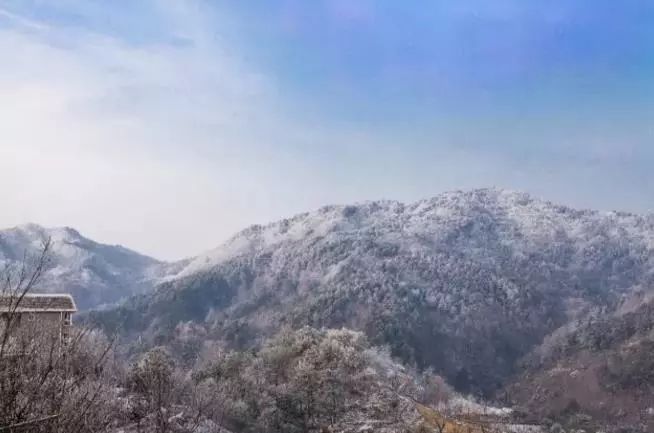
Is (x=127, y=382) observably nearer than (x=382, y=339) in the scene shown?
Yes

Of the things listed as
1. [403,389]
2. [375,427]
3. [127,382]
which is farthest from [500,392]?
[127,382]

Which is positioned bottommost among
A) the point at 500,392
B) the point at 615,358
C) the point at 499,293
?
the point at 500,392

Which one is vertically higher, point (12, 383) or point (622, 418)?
point (12, 383)

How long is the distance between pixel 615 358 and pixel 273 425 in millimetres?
102216

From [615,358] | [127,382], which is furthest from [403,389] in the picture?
[615,358]

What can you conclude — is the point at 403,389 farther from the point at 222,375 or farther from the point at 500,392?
the point at 500,392

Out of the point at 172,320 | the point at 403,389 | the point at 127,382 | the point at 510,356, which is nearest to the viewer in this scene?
the point at 127,382

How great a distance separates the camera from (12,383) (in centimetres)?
544

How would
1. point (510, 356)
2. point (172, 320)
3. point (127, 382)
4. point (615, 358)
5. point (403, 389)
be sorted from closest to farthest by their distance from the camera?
point (127, 382) → point (403, 389) → point (615, 358) → point (510, 356) → point (172, 320)

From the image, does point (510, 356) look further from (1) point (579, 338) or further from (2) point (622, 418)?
(2) point (622, 418)

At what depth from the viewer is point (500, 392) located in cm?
13350

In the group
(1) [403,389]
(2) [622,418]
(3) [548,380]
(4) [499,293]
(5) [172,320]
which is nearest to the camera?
(1) [403,389]

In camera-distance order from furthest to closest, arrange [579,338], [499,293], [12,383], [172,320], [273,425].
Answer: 1. [499,293]
2. [172,320]
3. [579,338]
4. [273,425]
5. [12,383]

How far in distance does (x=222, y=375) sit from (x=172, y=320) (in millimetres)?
137945
